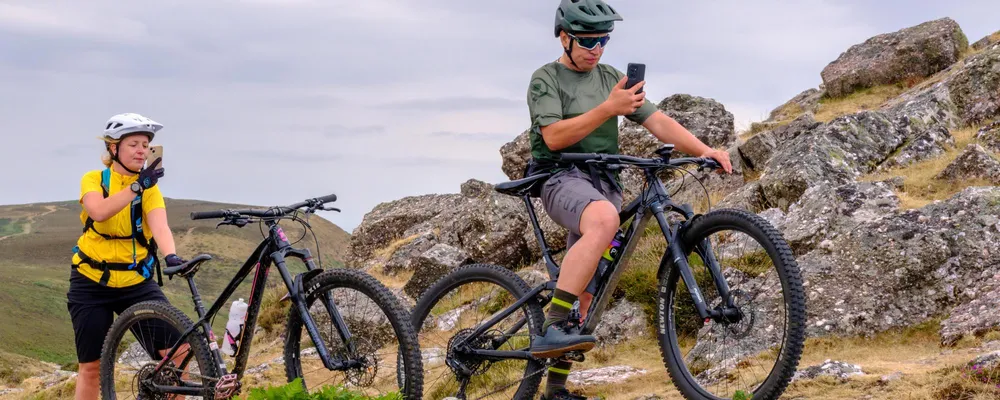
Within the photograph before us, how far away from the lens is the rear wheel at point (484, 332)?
21.5ft

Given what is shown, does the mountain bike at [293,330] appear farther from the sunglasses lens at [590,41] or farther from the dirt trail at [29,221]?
the dirt trail at [29,221]

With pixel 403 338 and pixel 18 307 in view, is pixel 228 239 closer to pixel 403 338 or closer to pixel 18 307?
pixel 18 307

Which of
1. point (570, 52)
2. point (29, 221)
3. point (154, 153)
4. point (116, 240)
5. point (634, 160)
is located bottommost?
point (29, 221)

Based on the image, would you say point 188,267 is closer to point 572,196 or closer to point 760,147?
point 572,196

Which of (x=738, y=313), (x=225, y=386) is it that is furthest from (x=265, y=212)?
(x=738, y=313)

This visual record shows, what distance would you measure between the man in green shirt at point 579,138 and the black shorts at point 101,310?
3.36 metres

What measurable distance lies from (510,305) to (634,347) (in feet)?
10.7

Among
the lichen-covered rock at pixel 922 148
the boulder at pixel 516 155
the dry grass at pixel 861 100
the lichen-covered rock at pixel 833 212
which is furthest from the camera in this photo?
the dry grass at pixel 861 100

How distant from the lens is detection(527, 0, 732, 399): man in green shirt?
5805 millimetres

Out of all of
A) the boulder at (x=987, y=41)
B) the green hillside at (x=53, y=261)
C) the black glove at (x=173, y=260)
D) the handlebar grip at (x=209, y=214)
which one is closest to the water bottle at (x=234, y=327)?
the black glove at (x=173, y=260)

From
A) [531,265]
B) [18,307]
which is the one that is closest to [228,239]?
[18,307]

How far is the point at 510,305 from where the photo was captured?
21.4ft

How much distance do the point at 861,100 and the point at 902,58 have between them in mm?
1885

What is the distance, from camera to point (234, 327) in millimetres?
6910
